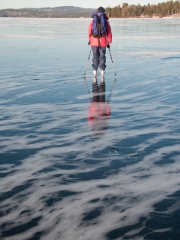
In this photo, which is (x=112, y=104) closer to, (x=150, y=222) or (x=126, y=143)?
(x=126, y=143)

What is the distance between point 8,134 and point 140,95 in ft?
13.3

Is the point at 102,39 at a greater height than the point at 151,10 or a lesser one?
lesser

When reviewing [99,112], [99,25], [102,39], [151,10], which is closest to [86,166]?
[99,112]

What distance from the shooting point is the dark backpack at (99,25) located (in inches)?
420

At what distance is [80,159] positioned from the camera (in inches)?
177

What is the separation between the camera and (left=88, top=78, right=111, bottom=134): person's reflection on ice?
5957mm

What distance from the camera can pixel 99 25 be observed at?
35.3 feet

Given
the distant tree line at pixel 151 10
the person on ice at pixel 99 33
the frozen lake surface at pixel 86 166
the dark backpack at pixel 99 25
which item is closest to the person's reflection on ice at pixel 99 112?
the frozen lake surface at pixel 86 166

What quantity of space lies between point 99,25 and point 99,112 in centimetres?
480

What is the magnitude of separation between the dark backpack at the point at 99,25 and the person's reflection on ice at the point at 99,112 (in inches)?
102

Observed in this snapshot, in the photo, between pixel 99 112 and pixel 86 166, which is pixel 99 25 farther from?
pixel 86 166

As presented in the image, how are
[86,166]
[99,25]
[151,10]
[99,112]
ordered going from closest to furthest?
[86,166] < [99,112] < [99,25] < [151,10]

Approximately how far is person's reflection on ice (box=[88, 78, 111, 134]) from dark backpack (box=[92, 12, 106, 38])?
102 inches

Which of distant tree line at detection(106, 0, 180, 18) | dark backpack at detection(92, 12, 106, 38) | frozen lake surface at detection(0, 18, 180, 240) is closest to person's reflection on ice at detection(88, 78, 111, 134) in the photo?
frozen lake surface at detection(0, 18, 180, 240)
